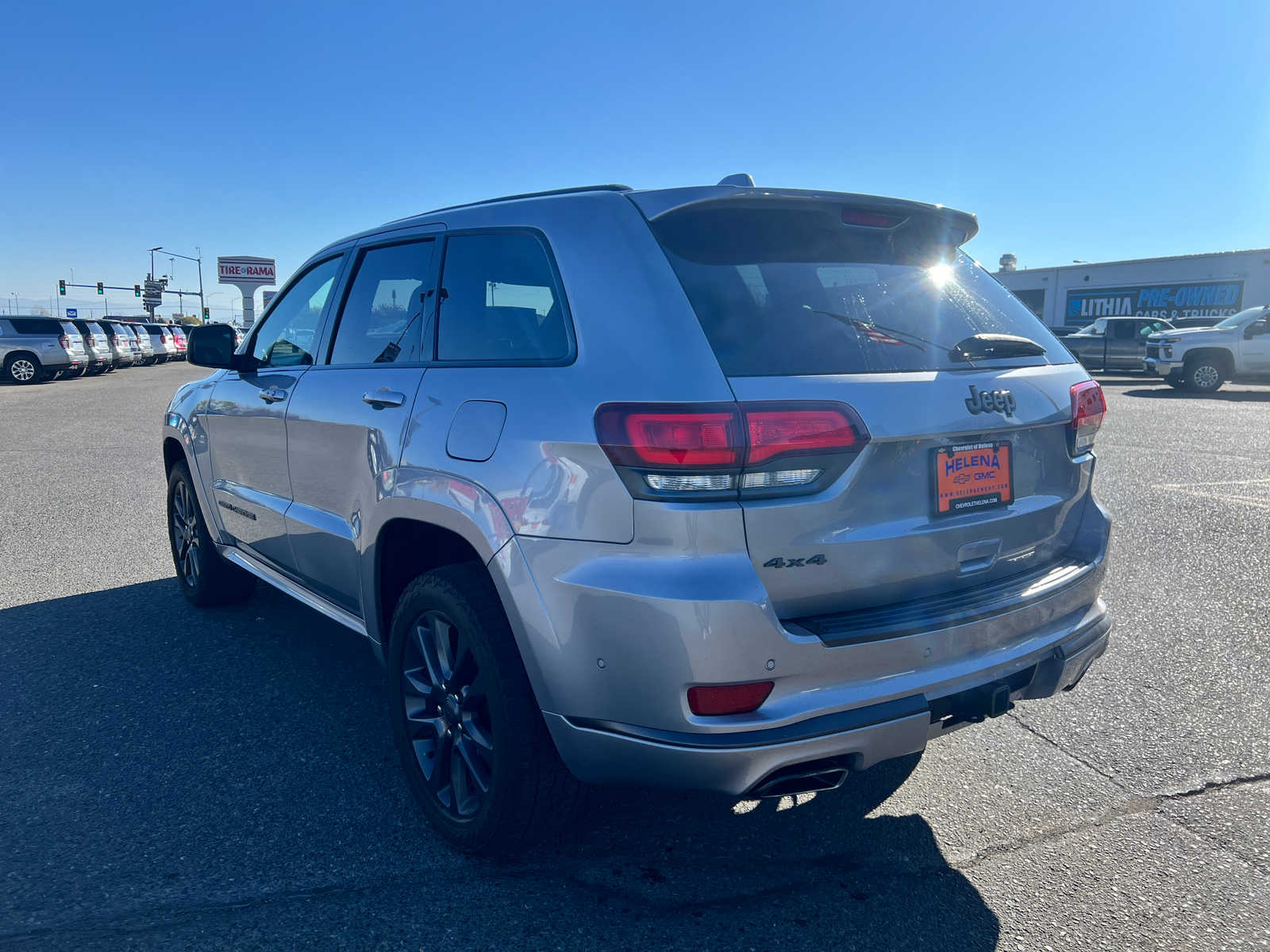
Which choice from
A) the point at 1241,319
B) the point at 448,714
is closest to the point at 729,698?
the point at 448,714

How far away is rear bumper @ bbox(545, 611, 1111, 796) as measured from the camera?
2113 mm

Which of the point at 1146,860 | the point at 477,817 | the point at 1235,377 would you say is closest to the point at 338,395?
the point at 477,817

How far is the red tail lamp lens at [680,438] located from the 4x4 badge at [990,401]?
0.73m

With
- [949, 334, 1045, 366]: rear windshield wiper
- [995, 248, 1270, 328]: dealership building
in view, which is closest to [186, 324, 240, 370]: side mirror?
[949, 334, 1045, 366]: rear windshield wiper

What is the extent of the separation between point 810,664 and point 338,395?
2012mm

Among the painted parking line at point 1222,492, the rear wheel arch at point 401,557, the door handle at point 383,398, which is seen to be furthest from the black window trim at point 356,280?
the painted parking line at point 1222,492

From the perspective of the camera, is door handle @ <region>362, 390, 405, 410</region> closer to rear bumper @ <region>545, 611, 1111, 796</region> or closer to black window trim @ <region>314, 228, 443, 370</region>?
black window trim @ <region>314, 228, 443, 370</region>

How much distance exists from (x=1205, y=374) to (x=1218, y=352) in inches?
20.9

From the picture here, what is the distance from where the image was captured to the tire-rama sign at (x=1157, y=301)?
106 ft

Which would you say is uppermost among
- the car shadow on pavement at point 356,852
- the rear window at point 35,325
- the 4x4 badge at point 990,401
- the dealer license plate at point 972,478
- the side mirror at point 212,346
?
the rear window at point 35,325

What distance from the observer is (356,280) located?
3629 mm

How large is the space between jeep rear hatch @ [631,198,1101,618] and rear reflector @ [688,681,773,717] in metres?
0.21

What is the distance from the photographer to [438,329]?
3.03m

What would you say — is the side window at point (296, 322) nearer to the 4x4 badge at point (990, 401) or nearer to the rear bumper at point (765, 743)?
the rear bumper at point (765, 743)
